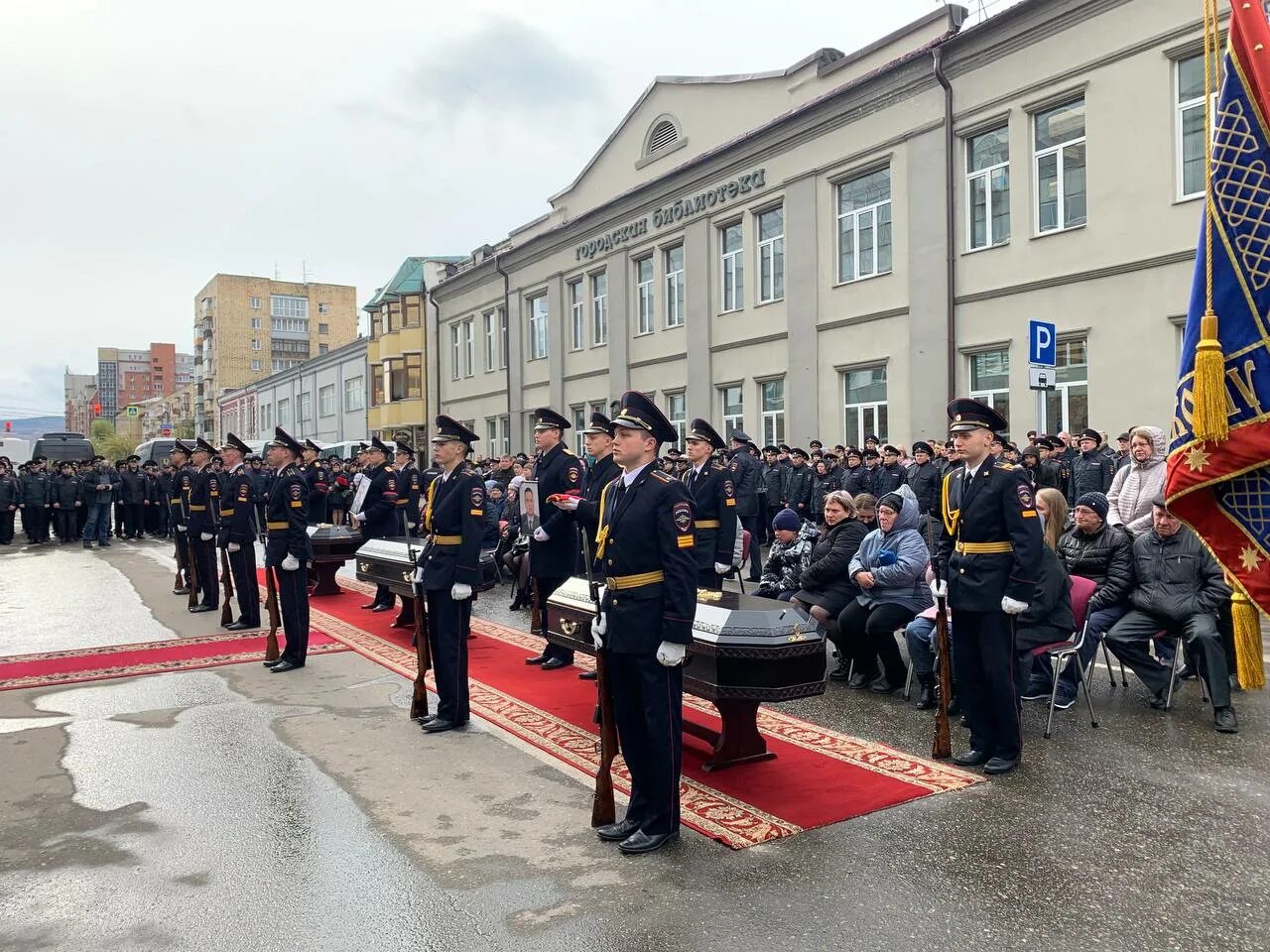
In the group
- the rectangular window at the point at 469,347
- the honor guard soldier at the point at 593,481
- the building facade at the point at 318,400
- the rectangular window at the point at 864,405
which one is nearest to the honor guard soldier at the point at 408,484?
the honor guard soldier at the point at 593,481

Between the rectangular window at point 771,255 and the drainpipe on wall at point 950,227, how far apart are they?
191 inches

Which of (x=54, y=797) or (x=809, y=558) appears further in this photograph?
(x=809, y=558)

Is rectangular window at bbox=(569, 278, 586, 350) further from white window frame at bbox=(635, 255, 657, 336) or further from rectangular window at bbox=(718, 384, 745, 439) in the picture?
rectangular window at bbox=(718, 384, 745, 439)

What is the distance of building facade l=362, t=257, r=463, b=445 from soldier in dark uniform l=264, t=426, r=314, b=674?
3176 centimetres

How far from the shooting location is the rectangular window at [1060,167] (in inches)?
635

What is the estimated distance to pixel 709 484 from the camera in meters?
9.12

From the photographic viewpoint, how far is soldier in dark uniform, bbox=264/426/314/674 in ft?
28.9

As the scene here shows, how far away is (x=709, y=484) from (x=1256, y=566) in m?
6.59

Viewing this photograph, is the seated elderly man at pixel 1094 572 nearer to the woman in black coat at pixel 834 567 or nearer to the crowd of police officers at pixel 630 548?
the crowd of police officers at pixel 630 548

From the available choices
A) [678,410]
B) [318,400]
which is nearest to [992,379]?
[678,410]

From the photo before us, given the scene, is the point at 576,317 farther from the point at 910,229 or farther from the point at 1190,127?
the point at 1190,127

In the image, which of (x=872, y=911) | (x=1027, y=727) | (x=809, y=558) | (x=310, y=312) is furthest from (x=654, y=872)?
(x=310, y=312)

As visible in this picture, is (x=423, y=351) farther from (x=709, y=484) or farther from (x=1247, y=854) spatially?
(x=1247, y=854)

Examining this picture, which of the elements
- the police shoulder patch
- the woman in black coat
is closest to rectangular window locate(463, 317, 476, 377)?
the woman in black coat
